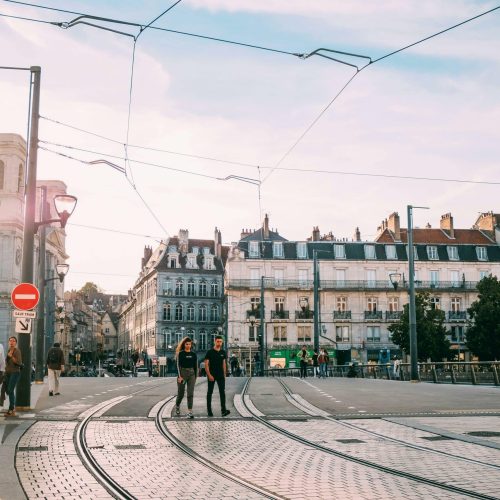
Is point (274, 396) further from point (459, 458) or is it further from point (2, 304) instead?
point (2, 304)

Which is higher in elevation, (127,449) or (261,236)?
(261,236)

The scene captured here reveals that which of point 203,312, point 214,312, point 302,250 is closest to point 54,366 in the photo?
point 302,250

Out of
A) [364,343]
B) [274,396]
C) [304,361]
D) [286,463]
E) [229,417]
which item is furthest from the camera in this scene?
[364,343]

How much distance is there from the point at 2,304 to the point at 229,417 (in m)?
46.5

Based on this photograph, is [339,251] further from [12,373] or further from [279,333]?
[12,373]

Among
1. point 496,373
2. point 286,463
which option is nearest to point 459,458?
point 286,463

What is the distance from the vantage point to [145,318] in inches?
3799

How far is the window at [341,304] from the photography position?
73500 millimetres

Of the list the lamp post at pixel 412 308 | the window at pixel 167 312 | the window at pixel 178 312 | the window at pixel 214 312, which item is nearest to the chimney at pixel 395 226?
the window at pixel 214 312

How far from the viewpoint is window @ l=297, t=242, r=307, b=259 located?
73956mm

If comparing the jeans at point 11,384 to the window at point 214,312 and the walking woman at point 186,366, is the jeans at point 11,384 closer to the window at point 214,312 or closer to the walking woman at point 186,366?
the walking woman at point 186,366

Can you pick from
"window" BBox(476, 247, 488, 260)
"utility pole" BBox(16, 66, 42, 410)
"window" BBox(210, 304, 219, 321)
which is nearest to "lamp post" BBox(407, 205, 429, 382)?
"utility pole" BBox(16, 66, 42, 410)

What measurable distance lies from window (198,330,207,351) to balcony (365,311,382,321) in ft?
73.9

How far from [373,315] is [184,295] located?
24731 millimetres
